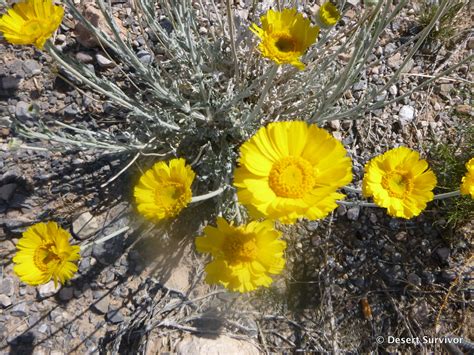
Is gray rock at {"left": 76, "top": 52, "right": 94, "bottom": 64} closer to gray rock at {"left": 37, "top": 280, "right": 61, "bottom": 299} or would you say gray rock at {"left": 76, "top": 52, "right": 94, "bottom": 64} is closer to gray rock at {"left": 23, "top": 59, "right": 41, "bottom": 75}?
gray rock at {"left": 23, "top": 59, "right": 41, "bottom": 75}

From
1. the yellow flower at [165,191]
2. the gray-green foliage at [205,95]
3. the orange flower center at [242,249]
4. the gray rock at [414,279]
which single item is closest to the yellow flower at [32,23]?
the gray-green foliage at [205,95]

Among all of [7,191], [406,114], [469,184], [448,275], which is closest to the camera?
[469,184]

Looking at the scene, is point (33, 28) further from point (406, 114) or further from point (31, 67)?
point (406, 114)

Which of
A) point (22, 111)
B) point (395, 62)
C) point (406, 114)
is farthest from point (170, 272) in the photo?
point (395, 62)

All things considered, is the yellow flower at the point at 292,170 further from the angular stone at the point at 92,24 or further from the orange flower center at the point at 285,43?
the angular stone at the point at 92,24

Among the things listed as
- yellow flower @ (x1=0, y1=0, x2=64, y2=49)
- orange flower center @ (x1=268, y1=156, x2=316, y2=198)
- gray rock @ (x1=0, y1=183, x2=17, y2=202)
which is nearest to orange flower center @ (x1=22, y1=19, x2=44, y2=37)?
yellow flower @ (x1=0, y1=0, x2=64, y2=49)

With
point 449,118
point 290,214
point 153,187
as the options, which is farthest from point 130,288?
point 449,118
